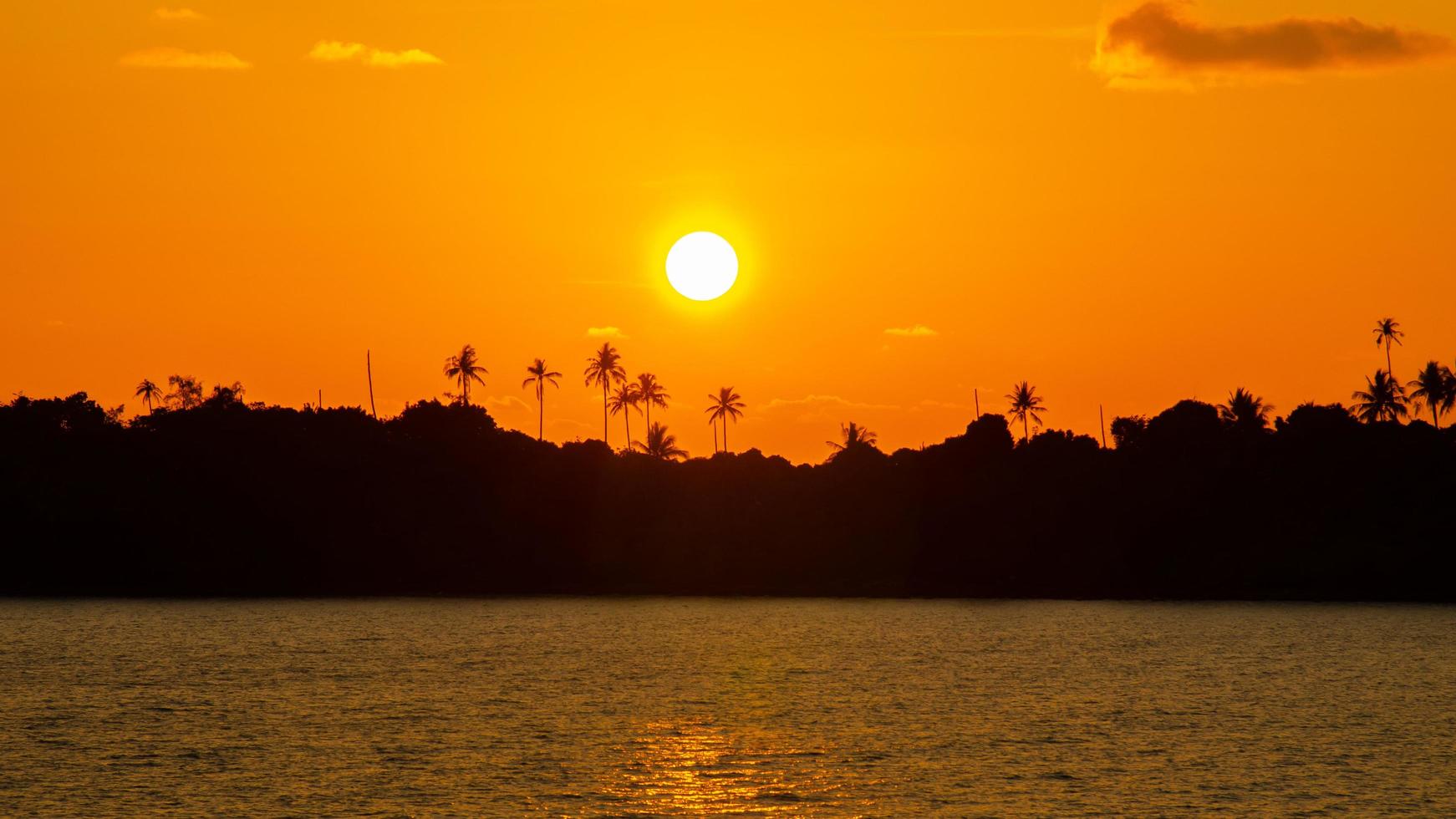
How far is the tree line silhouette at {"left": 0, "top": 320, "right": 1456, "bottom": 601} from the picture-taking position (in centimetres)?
17300

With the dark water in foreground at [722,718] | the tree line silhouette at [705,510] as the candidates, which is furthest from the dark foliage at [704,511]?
the dark water in foreground at [722,718]

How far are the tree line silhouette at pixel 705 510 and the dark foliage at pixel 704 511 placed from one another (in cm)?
28

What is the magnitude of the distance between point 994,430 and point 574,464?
5252 cm

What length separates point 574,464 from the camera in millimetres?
187625

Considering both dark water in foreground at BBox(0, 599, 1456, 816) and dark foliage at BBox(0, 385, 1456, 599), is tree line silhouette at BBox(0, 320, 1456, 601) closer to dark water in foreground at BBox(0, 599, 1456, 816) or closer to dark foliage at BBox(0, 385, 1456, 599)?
dark foliage at BBox(0, 385, 1456, 599)

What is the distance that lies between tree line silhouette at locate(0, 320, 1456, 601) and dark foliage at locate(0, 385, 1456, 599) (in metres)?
0.28

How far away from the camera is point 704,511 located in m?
189

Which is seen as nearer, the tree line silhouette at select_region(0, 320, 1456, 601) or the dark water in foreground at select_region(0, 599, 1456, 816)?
the dark water in foreground at select_region(0, 599, 1456, 816)

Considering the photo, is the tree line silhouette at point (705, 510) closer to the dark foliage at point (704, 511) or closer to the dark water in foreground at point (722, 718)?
the dark foliage at point (704, 511)

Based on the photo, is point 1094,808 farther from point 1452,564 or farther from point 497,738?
point 1452,564

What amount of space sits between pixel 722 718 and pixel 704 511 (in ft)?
383

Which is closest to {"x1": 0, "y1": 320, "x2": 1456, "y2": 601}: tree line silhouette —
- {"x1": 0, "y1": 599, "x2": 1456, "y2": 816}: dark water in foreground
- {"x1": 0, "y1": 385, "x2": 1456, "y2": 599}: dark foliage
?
{"x1": 0, "y1": 385, "x2": 1456, "y2": 599}: dark foliage

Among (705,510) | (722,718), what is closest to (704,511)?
(705,510)

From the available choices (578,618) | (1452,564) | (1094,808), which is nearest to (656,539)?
(578,618)
